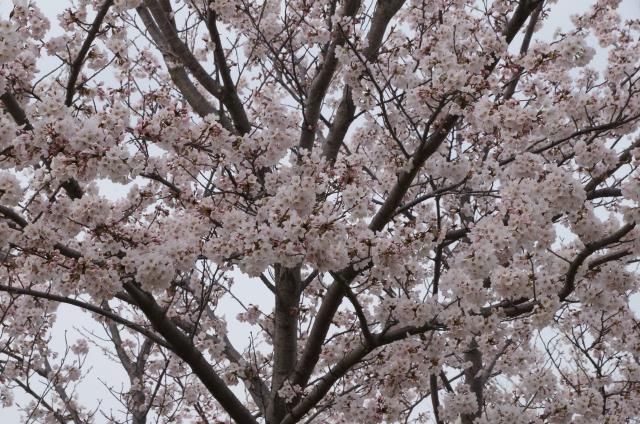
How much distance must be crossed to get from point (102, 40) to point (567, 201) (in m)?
4.44

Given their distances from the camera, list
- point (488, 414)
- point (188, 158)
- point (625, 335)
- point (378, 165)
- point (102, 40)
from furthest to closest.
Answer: point (625, 335) → point (378, 165) → point (102, 40) → point (488, 414) → point (188, 158)

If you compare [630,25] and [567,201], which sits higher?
[630,25]

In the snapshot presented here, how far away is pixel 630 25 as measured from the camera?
771cm

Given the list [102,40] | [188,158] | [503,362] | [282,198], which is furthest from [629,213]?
[102,40]

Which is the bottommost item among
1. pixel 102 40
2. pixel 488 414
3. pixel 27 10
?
pixel 488 414

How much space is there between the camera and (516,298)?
4512 millimetres

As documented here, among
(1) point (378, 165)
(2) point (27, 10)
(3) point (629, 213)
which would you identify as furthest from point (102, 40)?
(3) point (629, 213)

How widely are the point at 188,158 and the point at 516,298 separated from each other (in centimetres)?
263

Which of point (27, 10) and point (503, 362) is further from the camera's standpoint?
point (503, 362)

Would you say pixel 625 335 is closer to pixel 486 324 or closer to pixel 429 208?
pixel 429 208

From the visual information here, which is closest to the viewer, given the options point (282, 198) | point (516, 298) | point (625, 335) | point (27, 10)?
point (282, 198)

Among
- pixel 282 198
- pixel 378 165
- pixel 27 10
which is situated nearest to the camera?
pixel 282 198

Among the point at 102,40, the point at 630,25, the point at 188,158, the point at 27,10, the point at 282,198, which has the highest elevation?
the point at 630,25

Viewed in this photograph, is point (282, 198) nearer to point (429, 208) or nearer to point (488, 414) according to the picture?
point (488, 414)
